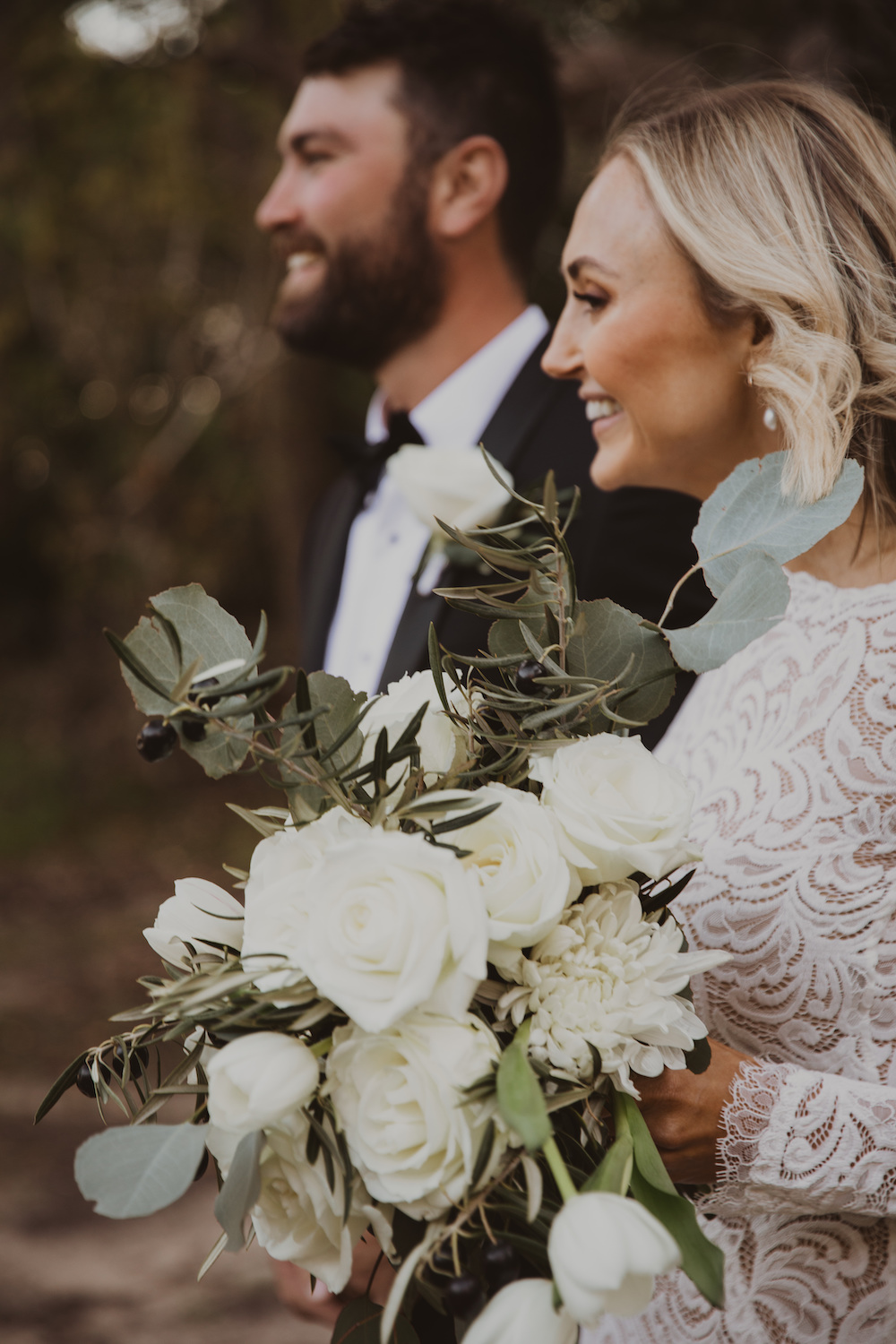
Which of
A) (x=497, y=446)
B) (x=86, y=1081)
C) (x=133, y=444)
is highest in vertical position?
(x=497, y=446)

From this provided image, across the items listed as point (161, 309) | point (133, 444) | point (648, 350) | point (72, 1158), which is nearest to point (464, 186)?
point (648, 350)

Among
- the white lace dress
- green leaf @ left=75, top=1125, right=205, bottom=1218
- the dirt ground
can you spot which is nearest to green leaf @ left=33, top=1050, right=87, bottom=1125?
green leaf @ left=75, top=1125, right=205, bottom=1218

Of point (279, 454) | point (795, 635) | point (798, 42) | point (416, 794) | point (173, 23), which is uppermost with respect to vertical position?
point (173, 23)

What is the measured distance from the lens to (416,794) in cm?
107

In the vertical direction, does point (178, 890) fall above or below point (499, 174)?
below

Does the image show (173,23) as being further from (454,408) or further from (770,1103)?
(770,1103)

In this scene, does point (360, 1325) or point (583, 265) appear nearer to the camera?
point (360, 1325)

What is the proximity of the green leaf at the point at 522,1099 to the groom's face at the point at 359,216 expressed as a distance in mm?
2324

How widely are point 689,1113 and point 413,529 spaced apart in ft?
6.13

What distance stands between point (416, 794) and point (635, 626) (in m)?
0.29

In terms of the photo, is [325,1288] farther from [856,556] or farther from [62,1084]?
[856,556]

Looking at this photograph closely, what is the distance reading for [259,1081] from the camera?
0.92m

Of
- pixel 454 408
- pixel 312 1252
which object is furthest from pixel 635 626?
pixel 454 408

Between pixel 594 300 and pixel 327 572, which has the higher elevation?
pixel 594 300
